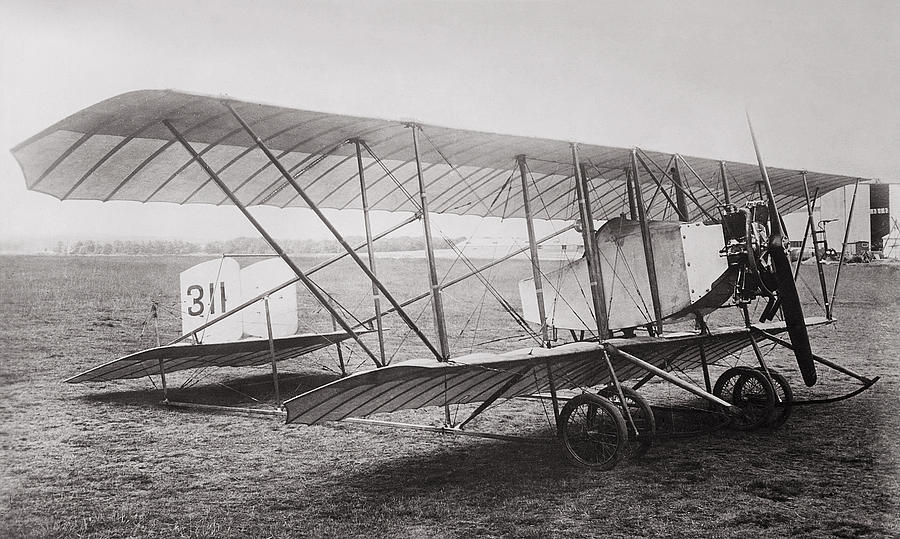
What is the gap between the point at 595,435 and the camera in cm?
498

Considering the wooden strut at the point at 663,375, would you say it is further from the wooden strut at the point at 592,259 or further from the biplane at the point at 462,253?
the wooden strut at the point at 592,259

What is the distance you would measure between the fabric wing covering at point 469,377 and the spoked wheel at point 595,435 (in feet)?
1.32

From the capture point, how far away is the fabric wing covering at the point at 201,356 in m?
6.64

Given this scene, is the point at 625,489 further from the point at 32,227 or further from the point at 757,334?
the point at 32,227

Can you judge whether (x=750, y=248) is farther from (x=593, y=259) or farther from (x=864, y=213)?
(x=864, y=213)

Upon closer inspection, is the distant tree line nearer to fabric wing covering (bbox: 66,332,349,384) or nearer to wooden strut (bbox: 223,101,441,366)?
fabric wing covering (bbox: 66,332,349,384)

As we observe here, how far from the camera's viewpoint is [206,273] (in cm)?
784

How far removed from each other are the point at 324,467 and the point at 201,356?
3358 millimetres

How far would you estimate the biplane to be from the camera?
4.30m

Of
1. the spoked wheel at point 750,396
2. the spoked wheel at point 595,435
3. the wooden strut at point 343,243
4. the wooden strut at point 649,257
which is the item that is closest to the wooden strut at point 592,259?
the wooden strut at point 649,257

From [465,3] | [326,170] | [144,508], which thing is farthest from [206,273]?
[465,3]

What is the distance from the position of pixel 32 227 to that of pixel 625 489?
4.27m

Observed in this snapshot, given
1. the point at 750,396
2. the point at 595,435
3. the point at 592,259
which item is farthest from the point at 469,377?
the point at 750,396

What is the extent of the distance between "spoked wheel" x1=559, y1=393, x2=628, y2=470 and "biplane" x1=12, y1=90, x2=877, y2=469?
16 mm
